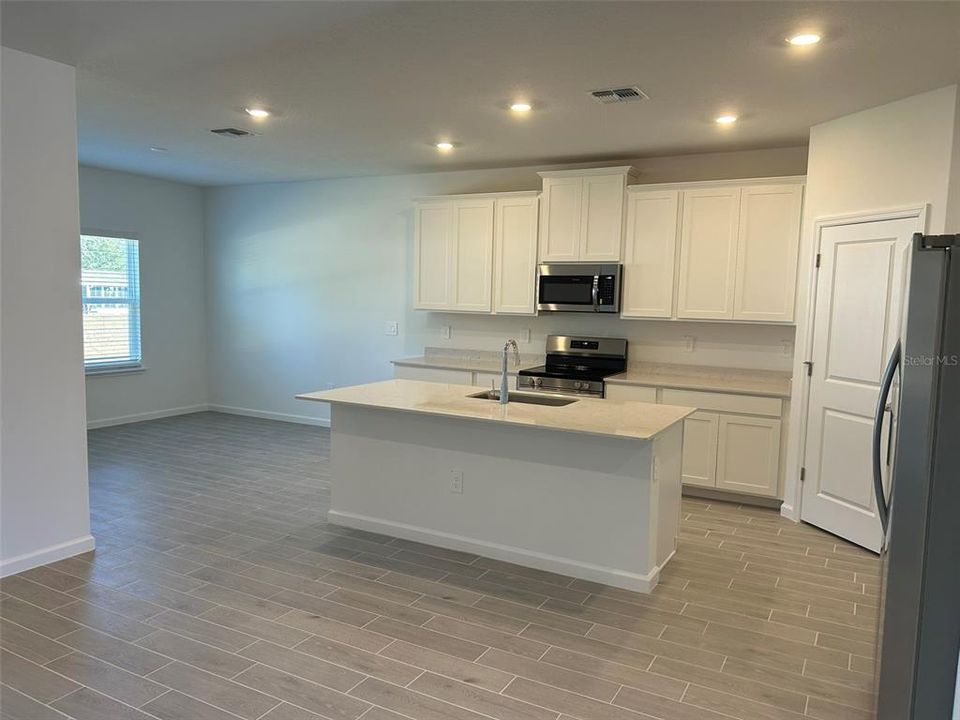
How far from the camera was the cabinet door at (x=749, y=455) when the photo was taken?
15.3ft

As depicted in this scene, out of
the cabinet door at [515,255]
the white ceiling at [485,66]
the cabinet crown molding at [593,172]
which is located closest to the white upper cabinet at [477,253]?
the cabinet door at [515,255]

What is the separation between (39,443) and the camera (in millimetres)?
3461

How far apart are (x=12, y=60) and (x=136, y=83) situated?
634 mm

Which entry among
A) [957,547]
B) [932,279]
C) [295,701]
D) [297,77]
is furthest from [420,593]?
[297,77]

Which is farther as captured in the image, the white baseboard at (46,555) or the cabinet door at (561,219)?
the cabinet door at (561,219)

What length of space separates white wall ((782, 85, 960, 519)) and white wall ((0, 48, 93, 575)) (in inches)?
174

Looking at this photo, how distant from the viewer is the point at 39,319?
3424 millimetres

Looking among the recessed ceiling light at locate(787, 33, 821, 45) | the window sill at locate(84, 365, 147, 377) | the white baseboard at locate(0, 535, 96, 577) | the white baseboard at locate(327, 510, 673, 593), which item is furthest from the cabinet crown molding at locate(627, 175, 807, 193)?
the window sill at locate(84, 365, 147, 377)

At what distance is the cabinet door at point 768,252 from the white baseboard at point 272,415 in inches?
177

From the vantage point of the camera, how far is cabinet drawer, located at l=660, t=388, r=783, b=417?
465cm

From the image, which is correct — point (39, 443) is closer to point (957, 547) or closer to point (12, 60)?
point (12, 60)

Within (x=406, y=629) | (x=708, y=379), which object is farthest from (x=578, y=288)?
(x=406, y=629)

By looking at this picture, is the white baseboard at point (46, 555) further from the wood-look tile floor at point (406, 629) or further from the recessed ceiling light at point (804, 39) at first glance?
the recessed ceiling light at point (804, 39)

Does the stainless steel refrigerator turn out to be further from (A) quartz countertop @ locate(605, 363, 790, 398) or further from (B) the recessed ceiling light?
(A) quartz countertop @ locate(605, 363, 790, 398)
